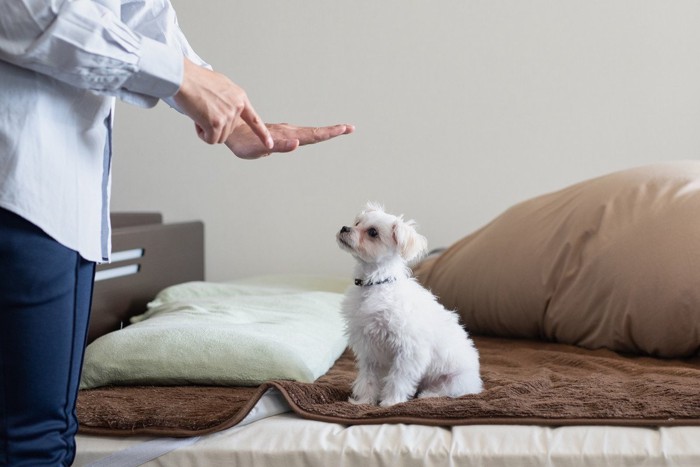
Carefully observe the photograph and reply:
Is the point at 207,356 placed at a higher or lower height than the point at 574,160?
lower

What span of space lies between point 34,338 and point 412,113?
2608mm

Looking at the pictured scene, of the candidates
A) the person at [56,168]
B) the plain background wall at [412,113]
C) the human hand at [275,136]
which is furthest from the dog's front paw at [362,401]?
the plain background wall at [412,113]

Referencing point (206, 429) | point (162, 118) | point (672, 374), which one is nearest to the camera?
point (206, 429)

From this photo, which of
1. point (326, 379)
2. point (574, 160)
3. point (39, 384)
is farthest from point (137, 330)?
point (574, 160)

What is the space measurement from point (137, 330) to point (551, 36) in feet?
6.88

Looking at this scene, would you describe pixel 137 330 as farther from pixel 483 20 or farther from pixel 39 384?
pixel 483 20

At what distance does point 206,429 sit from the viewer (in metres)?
1.45

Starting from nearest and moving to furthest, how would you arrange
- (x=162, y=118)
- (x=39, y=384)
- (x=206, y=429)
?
(x=39, y=384) < (x=206, y=429) < (x=162, y=118)

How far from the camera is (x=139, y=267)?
262cm

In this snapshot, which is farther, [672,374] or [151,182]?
[151,182]

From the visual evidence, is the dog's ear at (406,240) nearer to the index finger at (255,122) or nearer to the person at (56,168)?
the index finger at (255,122)

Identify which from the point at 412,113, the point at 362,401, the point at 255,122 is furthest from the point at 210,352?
the point at 412,113

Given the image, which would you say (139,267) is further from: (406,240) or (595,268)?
(595,268)

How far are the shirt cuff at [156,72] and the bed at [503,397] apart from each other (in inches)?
27.4
